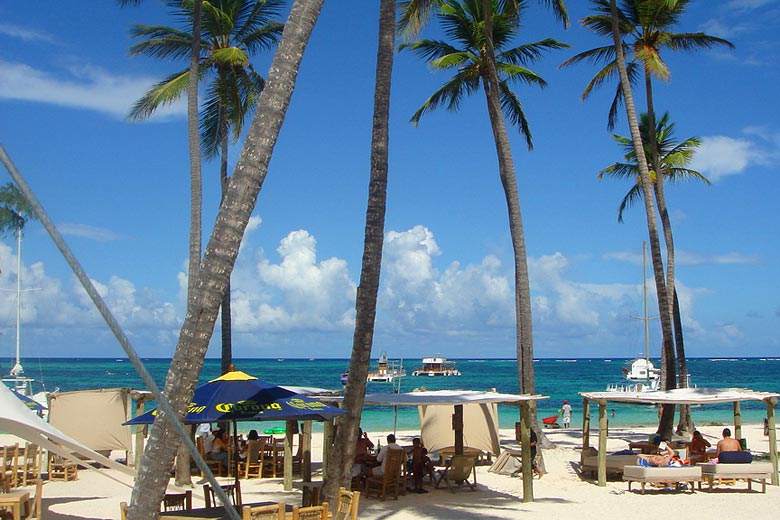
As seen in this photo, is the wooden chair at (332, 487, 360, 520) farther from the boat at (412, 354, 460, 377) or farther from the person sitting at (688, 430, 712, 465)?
the boat at (412, 354, 460, 377)

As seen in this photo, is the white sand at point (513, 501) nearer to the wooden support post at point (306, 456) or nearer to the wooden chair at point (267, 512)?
the wooden support post at point (306, 456)

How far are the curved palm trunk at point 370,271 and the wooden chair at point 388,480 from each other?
9.65 feet

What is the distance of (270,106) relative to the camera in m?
7.38

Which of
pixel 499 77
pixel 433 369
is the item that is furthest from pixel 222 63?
pixel 433 369

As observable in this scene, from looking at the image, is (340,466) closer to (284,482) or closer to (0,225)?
(284,482)

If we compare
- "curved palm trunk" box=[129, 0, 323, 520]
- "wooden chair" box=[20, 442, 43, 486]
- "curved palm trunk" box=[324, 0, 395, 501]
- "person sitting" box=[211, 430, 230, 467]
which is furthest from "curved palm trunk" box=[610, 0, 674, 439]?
"curved palm trunk" box=[129, 0, 323, 520]

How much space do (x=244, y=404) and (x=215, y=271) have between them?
2.74 meters

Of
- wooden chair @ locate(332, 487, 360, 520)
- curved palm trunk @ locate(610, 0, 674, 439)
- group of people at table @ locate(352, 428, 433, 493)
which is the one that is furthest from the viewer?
curved palm trunk @ locate(610, 0, 674, 439)

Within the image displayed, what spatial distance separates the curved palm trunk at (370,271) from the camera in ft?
35.1

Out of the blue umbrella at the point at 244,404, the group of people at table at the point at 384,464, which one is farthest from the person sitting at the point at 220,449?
the blue umbrella at the point at 244,404

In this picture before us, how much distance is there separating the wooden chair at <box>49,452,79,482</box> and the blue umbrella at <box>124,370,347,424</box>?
7.33 metres

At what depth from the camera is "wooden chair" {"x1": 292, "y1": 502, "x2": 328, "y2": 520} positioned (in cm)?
888

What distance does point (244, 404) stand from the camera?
9.16 m

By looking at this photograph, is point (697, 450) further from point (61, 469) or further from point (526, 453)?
point (61, 469)
